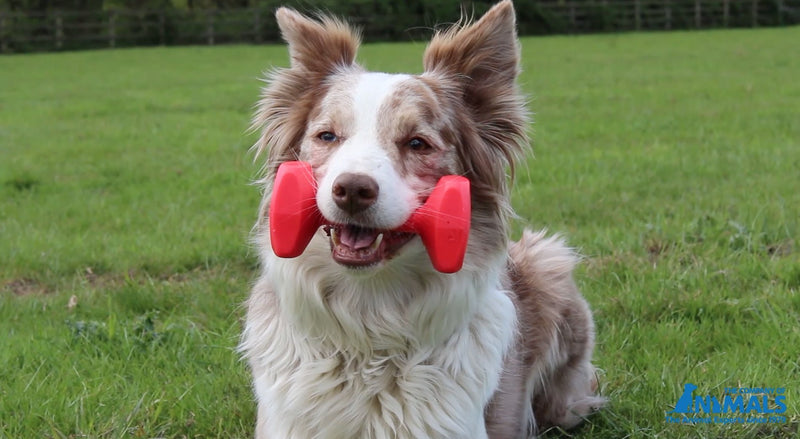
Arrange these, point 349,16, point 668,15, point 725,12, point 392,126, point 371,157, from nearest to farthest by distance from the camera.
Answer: point 371,157 → point 392,126 → point 349,16 → point 668,15 → point 725,12

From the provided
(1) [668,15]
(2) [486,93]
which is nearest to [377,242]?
(2) [486,93]

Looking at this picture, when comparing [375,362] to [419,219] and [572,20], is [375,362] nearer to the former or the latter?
[419,219]

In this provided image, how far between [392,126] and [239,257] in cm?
349

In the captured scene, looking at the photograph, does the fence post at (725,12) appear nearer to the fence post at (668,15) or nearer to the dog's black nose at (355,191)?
the fence post at (668,15)

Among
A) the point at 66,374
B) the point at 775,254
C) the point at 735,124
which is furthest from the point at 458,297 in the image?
the point at 735,124

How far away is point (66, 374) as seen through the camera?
14.8 feet

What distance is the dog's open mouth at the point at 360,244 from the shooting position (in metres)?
3.13

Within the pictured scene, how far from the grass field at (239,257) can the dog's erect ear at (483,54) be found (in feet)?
5.71

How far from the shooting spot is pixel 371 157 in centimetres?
315

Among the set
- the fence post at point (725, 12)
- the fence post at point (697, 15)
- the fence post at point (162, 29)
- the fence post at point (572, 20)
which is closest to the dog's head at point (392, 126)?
the fence post at point (162, 29)

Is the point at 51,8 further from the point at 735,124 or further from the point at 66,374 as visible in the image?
the point at 66,374

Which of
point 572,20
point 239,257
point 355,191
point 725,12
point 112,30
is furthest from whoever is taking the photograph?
point 725,12

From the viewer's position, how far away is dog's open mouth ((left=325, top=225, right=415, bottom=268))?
3.13 m

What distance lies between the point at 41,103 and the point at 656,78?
13.9 metres
